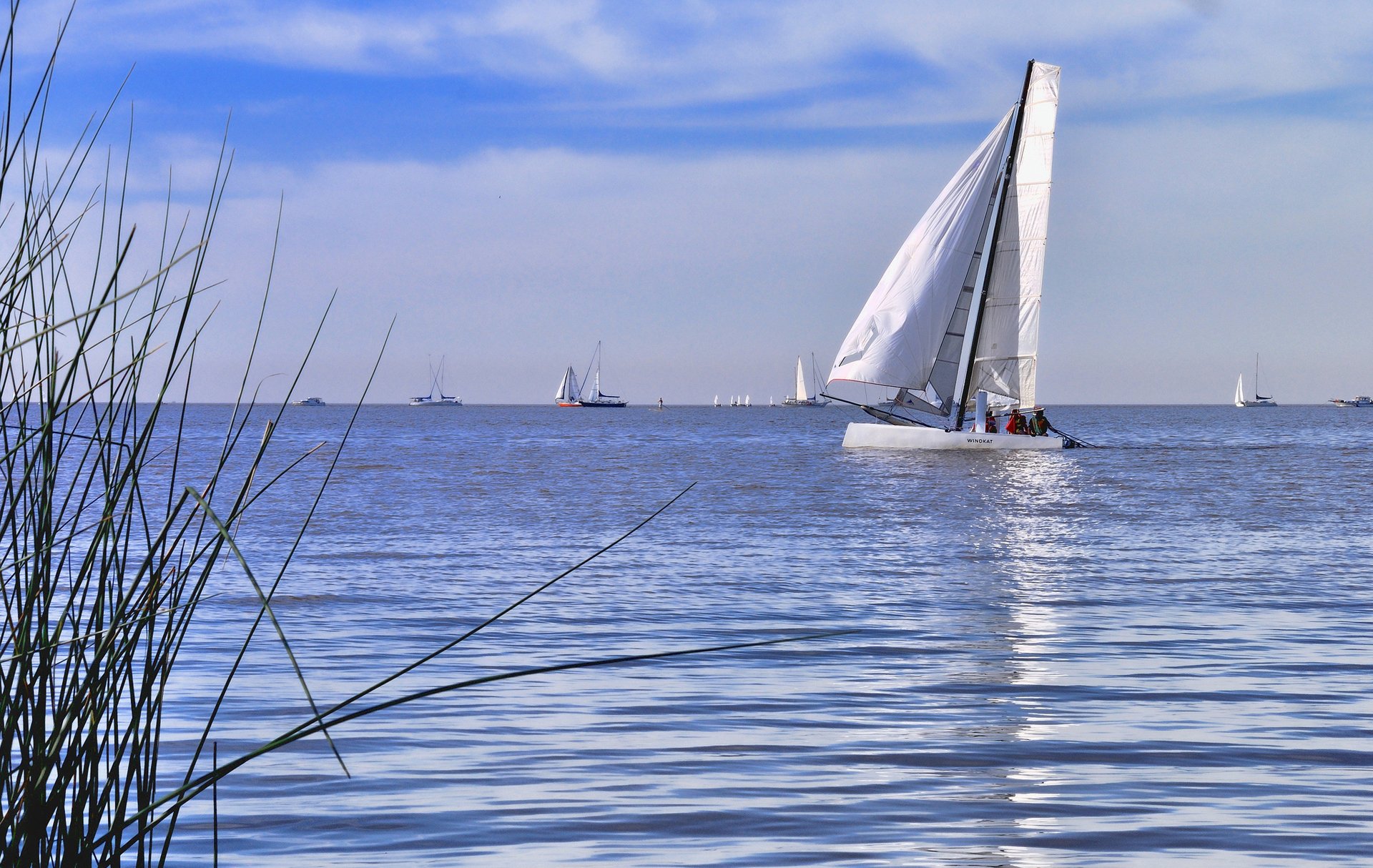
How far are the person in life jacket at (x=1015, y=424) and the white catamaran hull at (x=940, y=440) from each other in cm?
22

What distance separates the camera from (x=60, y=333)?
281cm

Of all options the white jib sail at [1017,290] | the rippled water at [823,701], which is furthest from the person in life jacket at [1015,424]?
the rippled water at [823,701]

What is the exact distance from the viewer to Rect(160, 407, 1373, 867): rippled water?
4.36 meters

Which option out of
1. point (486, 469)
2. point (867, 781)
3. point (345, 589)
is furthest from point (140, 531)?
point (486, 469)

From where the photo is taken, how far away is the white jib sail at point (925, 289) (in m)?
34.4

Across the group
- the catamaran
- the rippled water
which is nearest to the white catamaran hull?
the catamaran

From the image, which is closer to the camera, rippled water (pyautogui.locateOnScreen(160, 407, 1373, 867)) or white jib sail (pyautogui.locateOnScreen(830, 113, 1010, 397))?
rippled water (pyautogui.locateOnScreen(160, 407, 1373, 867))

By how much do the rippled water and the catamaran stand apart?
18.6 m

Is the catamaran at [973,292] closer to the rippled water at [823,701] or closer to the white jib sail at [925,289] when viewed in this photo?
the white jib sail at [925,289]

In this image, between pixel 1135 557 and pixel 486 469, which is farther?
pixel 486 469

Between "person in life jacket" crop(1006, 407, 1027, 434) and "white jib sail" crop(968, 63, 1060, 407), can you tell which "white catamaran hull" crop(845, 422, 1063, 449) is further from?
"white jib sail" crop(968, 63, 1060, 407)

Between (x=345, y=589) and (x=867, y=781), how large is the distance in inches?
248

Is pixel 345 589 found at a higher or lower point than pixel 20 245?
lower

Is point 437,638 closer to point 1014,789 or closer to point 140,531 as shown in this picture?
point 1014,789
